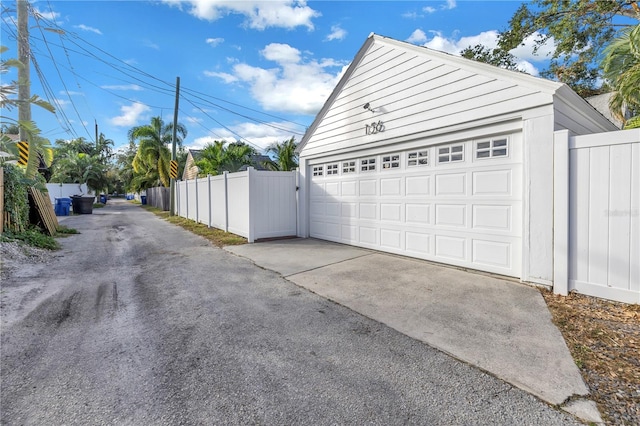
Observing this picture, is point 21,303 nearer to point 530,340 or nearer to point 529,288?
point 530,340

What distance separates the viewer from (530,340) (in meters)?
2.83

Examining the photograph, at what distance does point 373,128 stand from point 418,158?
1356 millimetres

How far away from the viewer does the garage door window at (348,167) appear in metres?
7.65

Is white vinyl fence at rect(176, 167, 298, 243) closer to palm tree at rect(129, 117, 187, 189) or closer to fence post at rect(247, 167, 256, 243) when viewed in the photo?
fence post at rect(247, 167, 256, 243)

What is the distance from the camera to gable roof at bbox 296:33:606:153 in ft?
14.7

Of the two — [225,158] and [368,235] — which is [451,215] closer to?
[368,235]

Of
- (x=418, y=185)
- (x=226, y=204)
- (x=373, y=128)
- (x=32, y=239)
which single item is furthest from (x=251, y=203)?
(x=32, y=239)

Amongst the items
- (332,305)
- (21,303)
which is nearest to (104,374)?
(332,305)

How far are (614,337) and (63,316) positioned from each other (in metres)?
5.71

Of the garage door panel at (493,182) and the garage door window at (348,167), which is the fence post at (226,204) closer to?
the garage door window at (348,167)

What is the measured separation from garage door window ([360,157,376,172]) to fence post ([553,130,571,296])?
3570 millimetres

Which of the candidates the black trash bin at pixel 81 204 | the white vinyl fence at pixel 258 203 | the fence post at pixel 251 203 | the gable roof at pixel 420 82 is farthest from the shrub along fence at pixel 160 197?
the gable roof at pixel 420 82

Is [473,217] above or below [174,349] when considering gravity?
above

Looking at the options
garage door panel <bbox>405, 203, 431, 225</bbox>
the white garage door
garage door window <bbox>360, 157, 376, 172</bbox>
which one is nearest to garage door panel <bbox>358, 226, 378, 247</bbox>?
the white garage door
